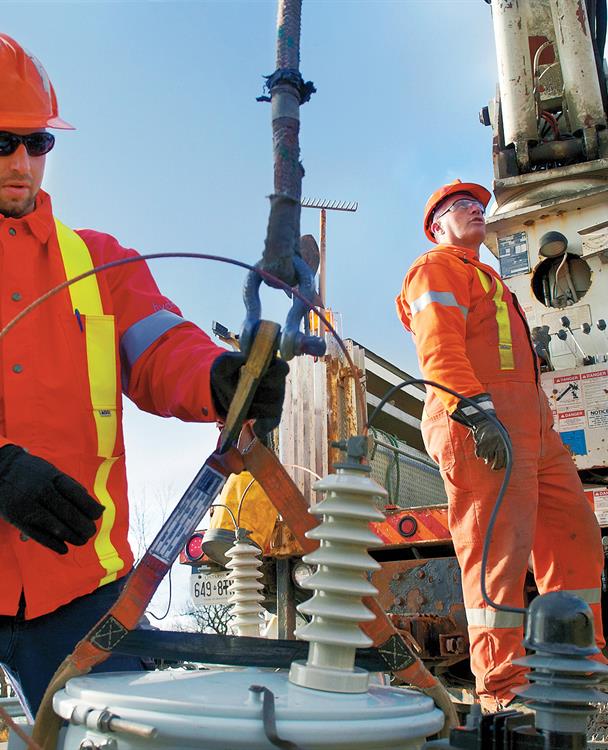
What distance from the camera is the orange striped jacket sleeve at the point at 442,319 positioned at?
3100 millimetres

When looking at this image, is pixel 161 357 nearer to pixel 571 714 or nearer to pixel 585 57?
pixel 571 714

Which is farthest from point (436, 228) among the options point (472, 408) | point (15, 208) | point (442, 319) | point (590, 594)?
point (15, 208)

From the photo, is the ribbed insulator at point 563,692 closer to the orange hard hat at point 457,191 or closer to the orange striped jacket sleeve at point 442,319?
the orange striped jacket sleeve at point 442,319

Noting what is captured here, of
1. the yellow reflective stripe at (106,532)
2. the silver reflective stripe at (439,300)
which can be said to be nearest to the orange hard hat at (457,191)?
the silver reflective stripe at (439,300)

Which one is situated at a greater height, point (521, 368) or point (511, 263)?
point (511, 263)

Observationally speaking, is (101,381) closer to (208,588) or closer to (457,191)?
(457,191)

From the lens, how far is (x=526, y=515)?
117 inches

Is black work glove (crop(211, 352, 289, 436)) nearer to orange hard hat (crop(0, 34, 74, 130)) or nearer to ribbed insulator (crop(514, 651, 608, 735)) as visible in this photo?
ribbed insulator (crop(514, 651, 608, 735))

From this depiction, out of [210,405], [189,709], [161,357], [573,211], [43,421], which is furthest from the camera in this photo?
[573,211]

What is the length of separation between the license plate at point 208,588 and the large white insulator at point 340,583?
11.2 feet

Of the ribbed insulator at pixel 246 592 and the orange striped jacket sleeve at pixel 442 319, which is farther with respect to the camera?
the orange striped jacket sleeve at pixel 442 319

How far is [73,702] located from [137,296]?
1.09 m

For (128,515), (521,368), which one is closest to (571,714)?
(128,515)

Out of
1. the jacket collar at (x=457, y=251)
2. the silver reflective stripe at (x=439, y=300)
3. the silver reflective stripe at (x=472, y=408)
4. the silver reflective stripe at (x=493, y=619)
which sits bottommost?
the silver reflective stripe at (x=493, y=619)
